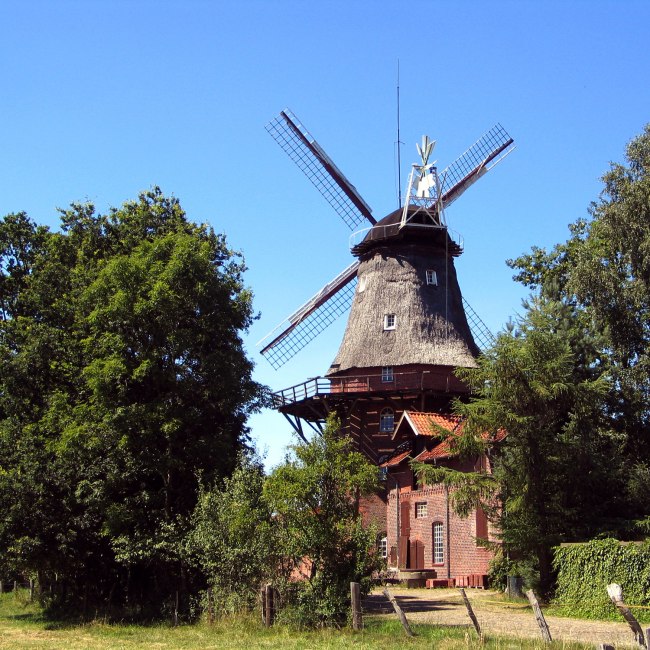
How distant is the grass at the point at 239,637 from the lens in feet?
51.6

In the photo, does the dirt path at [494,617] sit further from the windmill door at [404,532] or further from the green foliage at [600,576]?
the windmill door at [404,532]

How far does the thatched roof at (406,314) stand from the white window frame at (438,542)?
8638 millimetres

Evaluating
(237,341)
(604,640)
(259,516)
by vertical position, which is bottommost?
(604,640)

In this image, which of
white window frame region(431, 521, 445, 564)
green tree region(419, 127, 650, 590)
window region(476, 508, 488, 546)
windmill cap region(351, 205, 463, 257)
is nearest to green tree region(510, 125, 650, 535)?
green tree region(419, 127, 650, 590)

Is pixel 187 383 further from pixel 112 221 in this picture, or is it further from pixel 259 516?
pixel 112 221

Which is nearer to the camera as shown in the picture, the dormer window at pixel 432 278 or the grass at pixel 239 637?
the grass at pixel 239 637

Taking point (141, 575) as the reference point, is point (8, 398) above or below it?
above

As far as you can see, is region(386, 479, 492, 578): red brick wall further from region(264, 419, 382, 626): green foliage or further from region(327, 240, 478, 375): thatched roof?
region(264, 419, 382, 626): green foliage

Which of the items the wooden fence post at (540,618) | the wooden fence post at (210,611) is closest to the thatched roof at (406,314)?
the wooden fence post at (210,611)

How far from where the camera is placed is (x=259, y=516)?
67.9 feet

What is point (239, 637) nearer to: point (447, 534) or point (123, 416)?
point (123, 416)

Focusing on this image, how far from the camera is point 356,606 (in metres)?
18.2

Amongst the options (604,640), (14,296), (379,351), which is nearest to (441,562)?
(379,351)

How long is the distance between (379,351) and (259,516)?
20.6 metres
